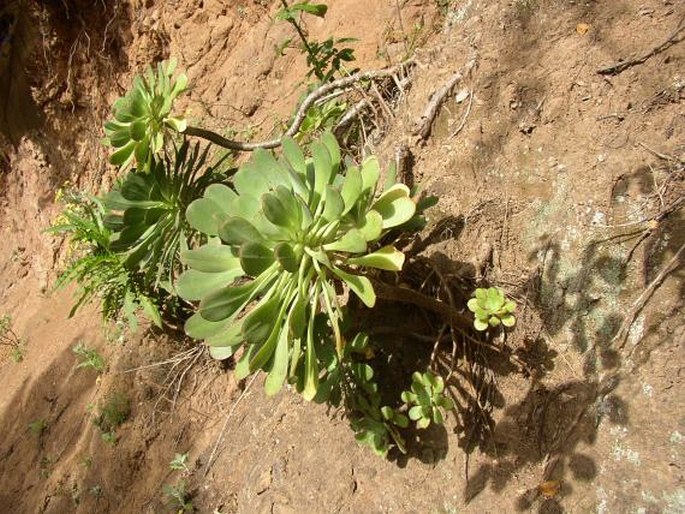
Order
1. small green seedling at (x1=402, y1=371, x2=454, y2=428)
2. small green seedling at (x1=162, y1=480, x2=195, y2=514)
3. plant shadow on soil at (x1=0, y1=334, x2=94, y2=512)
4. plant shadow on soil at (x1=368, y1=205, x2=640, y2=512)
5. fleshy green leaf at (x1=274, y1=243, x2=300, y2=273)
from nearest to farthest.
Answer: fleshy green leaf at (x1=274, y1=243, x2=300, y2=273)
plant shadow on soil at (x1=368, y1=205, x2=640, y2=512)
small green seedling at (x1=402, y1=371, x2=454, y2=428)
small green seedling at (x1=162, y1=480, x2=195, y2=514)
plant shadow on soil at (x1=0, y1=334, x2=94, y2=512)

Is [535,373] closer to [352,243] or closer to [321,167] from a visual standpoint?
[352,243]

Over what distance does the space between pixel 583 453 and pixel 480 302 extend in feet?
1.76

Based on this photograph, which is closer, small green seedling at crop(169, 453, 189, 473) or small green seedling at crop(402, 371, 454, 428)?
small green seedling at crop(402, 371, 454, 428)

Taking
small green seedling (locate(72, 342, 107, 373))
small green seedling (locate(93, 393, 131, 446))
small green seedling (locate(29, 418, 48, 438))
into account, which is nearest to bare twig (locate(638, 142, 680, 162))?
small green seedling (locate(93, 393, 131, 446))

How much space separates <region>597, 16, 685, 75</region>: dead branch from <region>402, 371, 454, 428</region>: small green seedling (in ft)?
4.20

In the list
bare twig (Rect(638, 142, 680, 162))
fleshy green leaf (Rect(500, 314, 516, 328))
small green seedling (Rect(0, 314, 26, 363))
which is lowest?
small green seedling (Rect(0, 314, 26, 363))

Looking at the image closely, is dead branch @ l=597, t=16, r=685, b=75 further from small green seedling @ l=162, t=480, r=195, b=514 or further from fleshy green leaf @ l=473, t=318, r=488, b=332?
small green seedling @ l=162, t=480, r=195, b=514

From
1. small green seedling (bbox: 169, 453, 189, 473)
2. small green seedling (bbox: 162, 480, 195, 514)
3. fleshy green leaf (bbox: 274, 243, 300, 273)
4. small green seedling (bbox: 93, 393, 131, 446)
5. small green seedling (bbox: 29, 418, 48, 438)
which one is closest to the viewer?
fleshy green leaf (bbox: 274, 243, 300, 273)

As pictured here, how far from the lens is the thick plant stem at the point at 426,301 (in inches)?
72.2

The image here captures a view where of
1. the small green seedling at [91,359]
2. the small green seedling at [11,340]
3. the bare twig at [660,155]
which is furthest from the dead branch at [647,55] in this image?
the small green seedling at [11,340]

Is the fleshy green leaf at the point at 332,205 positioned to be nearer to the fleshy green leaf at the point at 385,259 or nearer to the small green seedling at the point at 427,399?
the fleshy green leaf at the point at 385,259

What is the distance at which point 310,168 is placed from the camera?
1806mm

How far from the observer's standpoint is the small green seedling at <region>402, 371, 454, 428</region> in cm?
182

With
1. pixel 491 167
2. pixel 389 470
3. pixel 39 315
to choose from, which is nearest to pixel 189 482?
pixel 389 470
